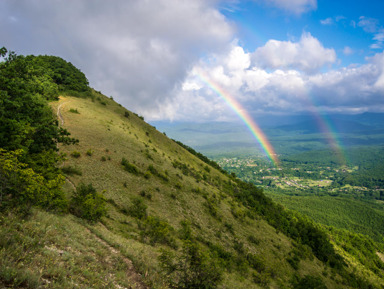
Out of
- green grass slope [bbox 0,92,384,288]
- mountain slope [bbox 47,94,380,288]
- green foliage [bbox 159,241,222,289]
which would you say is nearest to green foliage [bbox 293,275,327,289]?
green grass slope [bbox 0,92,384,288]

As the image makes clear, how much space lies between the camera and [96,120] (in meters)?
35.6

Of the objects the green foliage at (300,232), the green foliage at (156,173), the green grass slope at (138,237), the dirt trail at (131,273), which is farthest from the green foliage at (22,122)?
the green foliage at (300,232)

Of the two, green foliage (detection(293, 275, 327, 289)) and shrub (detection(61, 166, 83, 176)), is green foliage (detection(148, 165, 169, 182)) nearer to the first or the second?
shrub (detection(61, 166, 83, 176))

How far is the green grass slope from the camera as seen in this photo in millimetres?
6906

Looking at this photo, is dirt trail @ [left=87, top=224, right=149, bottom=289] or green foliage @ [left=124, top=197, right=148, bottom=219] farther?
green foliage @ [left=124, top=197, right=148, bottom=219]

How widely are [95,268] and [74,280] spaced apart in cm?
164

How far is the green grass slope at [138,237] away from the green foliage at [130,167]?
202mm

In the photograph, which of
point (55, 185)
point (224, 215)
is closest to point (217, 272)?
point (55, 185)

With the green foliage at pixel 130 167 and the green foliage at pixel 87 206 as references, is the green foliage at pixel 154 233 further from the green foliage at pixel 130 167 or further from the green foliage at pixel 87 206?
the green foliage at pixel 130 167

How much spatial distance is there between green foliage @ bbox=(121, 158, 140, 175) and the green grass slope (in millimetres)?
202

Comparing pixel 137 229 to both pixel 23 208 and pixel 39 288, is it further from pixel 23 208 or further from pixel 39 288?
pixel 39 288

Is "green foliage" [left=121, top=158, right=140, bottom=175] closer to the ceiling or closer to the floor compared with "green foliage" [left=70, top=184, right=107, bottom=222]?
closer to the ceiling

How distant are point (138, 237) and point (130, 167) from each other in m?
12.8

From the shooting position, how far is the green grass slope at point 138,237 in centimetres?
691
